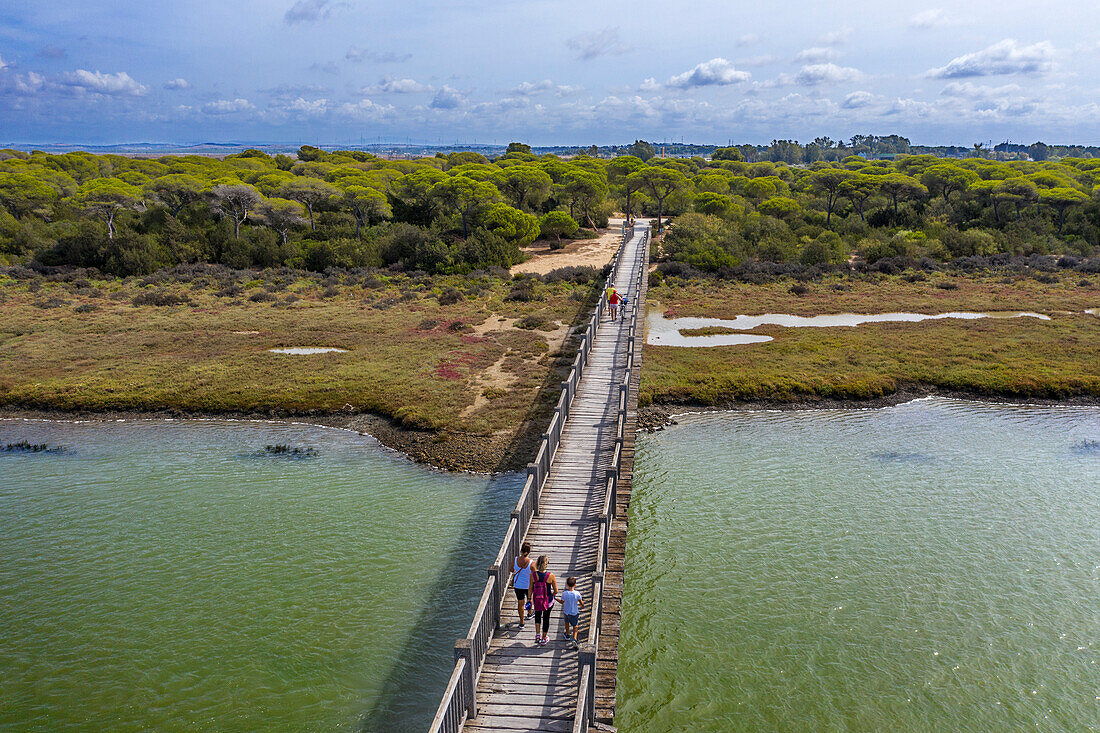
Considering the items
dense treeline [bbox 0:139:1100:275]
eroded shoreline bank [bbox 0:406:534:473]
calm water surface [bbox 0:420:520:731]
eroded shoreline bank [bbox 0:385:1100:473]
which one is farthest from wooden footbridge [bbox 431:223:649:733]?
dense treeline [bbox 0:139:1100:275]

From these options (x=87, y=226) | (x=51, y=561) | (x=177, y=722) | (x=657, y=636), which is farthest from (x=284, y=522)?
(x=87, y=226)

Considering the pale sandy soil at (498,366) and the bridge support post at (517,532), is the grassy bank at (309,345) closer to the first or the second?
the pale sandy soil at (498,366)

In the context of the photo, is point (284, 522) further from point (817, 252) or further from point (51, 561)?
point (817, 252)

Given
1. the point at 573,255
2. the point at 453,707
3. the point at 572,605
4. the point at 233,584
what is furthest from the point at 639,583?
the point at 573,255

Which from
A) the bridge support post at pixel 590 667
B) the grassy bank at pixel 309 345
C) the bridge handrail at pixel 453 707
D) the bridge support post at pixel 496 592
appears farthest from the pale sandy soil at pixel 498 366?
the bridge support post at pixel 590 667

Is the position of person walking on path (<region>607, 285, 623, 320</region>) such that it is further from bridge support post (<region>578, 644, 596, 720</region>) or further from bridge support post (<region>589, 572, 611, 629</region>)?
bridge support post (<region>578, 644, 596, 720</region>)
